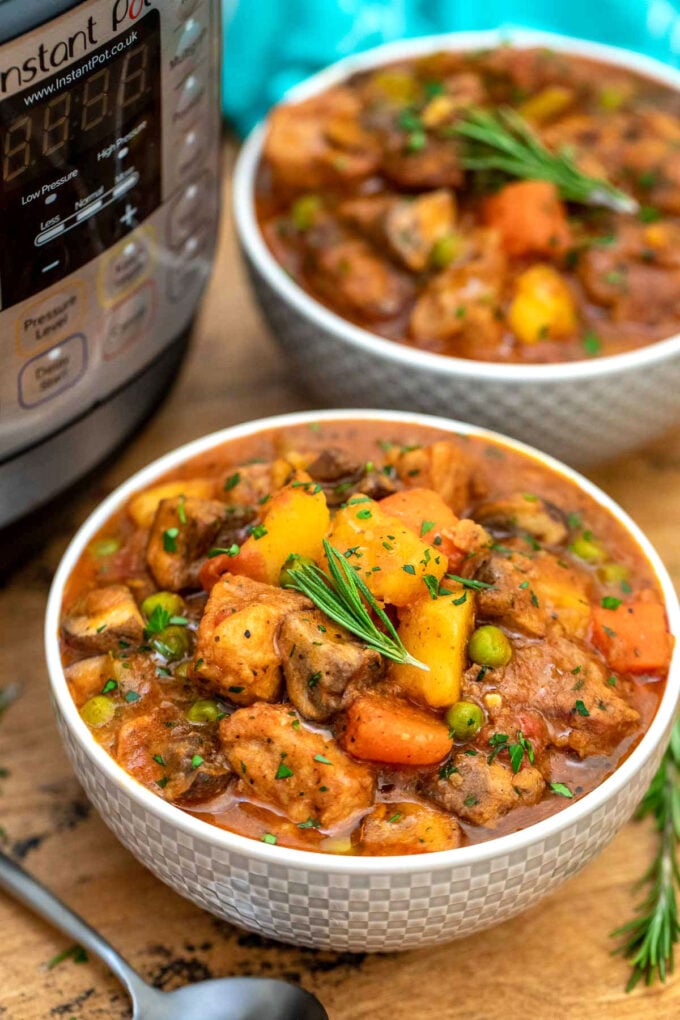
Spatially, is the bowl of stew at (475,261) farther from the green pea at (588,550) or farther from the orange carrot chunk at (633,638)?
the orange carrot chunk at (633,638)

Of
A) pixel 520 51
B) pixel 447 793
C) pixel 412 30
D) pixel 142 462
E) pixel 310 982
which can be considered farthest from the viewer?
pixel 412 30

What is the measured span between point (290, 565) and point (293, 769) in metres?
0.25

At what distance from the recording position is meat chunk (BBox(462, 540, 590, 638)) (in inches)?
57.1

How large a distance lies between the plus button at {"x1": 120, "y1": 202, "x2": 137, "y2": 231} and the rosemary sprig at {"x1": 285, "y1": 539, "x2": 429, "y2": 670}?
0.54 m

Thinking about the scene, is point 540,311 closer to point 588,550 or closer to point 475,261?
point 475,261

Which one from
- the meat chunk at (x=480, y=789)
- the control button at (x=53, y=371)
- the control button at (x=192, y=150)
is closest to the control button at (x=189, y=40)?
the control button at (x=192, y=150)

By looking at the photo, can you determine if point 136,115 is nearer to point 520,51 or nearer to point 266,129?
point 266,129

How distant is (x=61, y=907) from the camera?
1571 millimetres

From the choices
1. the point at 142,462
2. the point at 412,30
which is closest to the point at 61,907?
the point at 142,462

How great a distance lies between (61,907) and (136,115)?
3.27 feet

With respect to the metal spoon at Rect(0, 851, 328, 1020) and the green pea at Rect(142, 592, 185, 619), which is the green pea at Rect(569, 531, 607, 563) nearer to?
the green pea at Rect(142, 592, 185, 619)

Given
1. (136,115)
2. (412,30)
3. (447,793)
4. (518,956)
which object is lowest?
(518,956)

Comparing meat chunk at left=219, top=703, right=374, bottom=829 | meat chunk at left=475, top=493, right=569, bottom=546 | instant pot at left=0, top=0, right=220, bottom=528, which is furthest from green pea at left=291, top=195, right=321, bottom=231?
meat chunk at left=219, top=703, right=374, bottom=829

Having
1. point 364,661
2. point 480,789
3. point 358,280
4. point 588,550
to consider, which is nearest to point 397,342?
point 358,280
